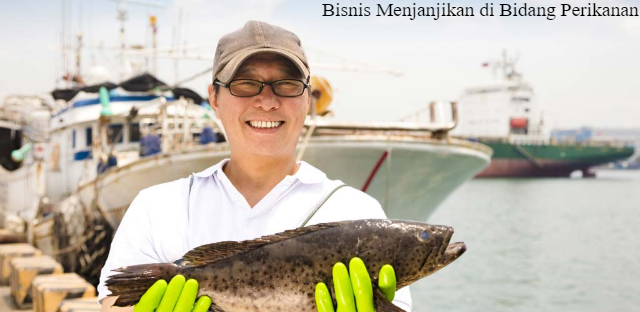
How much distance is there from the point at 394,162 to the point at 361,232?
830 centimetres

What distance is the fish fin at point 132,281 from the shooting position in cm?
211

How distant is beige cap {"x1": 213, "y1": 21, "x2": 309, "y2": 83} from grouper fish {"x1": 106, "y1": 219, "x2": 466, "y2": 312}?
550 millimetres

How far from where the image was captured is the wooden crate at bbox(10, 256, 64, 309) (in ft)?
27.6

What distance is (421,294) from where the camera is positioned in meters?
15.9

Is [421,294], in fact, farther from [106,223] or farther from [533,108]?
[533,108]

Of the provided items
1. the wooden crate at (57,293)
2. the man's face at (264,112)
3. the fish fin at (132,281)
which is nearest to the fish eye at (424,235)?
the man's face at (264,112)

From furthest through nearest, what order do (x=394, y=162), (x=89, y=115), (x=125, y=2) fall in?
(x=125, y=2) → (x=89, y=115) → (x=394, y=162)

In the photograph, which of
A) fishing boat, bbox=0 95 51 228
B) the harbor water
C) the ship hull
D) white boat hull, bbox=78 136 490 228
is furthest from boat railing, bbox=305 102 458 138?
the ship hull

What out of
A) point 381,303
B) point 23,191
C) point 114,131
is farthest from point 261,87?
point 23,191

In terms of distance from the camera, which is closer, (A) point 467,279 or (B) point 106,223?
(B) point 106,223

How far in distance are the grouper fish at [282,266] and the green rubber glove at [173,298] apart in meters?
0.04

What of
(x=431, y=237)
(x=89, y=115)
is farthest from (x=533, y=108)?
(x=431, y=237)

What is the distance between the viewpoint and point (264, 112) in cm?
229

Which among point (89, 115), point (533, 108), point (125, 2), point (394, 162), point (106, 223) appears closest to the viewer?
point (394, 162)
